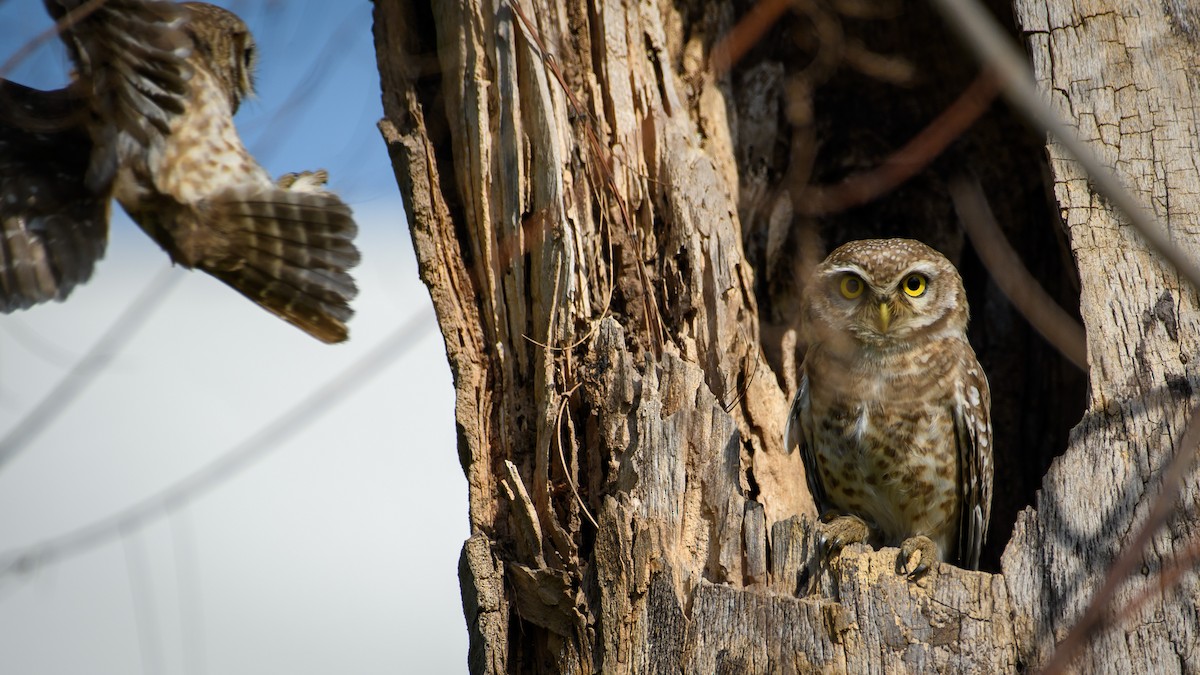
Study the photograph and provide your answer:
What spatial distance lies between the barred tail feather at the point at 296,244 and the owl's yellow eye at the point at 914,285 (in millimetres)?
2127

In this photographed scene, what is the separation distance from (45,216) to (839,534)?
3250 millimetres

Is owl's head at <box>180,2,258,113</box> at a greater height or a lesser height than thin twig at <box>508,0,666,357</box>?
greater

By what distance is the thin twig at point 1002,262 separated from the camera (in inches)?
165

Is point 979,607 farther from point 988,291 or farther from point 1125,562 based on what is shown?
point 988,291

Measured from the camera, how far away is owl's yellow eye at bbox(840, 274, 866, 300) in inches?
149

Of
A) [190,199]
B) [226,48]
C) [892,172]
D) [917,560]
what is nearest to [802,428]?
[917,560]

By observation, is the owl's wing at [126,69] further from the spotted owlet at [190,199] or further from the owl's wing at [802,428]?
the owl's wing at [802,428]

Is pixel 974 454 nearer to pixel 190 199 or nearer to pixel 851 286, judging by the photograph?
pixel 851 286

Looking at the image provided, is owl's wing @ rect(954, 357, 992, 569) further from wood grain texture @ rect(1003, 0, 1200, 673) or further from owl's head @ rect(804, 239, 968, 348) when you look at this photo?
wood grain texture @ rect(1003, 0, 1200, 673)

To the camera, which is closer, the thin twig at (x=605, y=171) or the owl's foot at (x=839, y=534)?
the owl's foot at (x=839, y=534)

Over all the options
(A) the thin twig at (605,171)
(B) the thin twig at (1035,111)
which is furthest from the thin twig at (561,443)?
(B) the thin twig at (1035,111)

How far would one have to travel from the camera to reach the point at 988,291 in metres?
5.02

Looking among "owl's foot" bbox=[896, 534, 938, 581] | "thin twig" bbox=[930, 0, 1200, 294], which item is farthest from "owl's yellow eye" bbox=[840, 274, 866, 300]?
Answer: "thin twig" bbox=[930, 0, 1200, 294]

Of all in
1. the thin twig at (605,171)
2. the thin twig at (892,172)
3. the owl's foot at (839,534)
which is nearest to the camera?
the owl's foot at (839,534)
